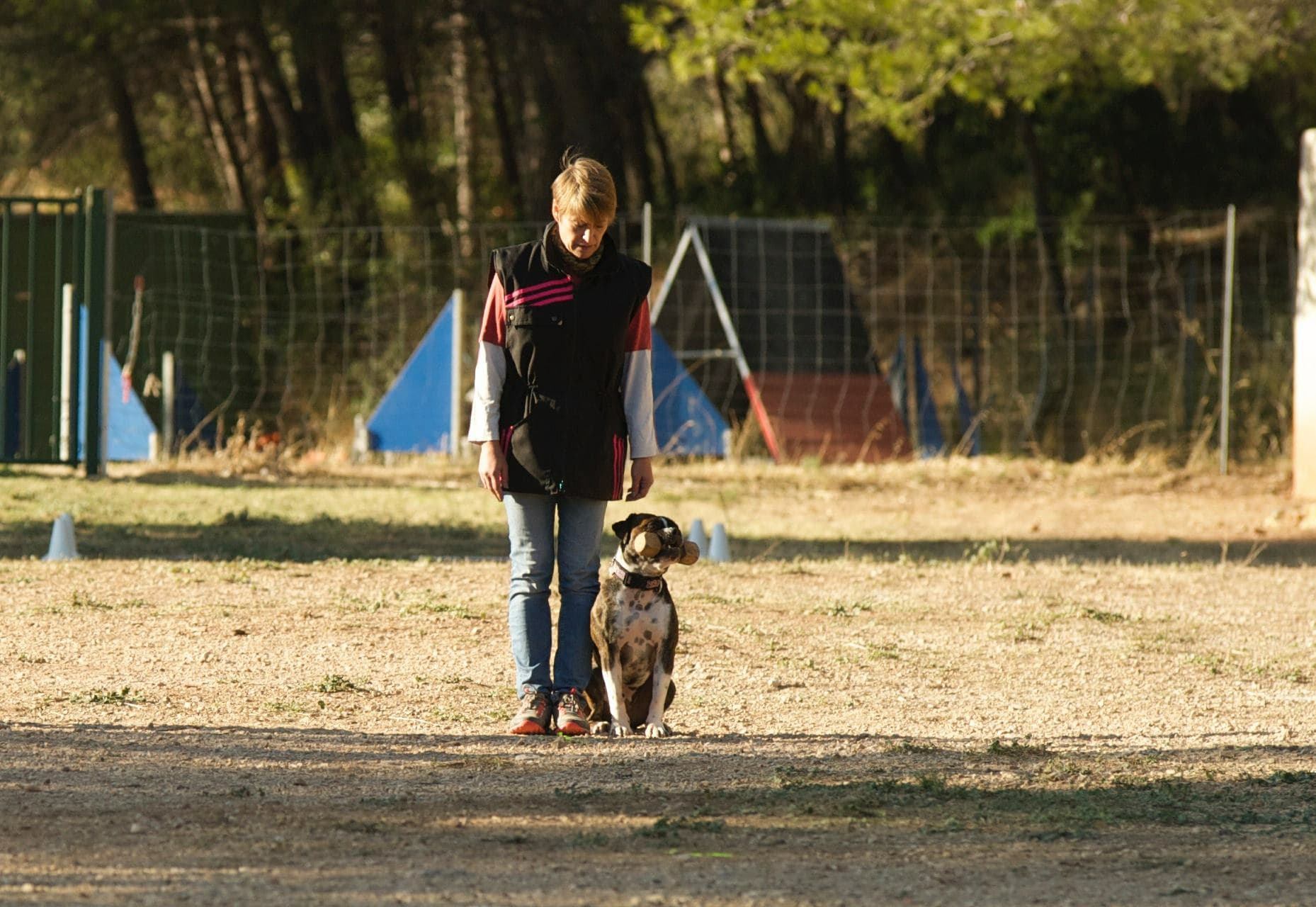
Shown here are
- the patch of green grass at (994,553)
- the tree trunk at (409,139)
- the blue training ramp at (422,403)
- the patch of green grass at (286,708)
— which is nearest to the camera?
the patch of green grass at (286,708)

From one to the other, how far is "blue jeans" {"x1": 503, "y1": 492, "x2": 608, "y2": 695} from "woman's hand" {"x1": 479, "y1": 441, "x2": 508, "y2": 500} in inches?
3.6

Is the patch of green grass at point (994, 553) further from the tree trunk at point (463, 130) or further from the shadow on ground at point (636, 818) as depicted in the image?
the tree trunk at point (463, 130)

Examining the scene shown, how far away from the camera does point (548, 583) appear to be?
569 centimetres

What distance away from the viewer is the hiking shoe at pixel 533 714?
563 centimetres

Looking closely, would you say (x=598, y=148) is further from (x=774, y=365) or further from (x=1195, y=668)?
(x=1195, y=668)

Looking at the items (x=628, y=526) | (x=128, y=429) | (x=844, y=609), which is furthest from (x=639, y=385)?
(x=128, y=429)

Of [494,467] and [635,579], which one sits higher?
[494,467]

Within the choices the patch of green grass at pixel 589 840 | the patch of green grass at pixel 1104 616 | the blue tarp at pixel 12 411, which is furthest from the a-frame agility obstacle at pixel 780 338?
the patch of green grass at pixel 589 840

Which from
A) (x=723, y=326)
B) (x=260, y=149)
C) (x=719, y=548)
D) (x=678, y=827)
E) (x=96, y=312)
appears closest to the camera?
(x=678, y=827)

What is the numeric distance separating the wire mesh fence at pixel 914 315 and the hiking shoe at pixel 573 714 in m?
11.2

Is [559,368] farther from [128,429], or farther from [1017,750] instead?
[128,429]

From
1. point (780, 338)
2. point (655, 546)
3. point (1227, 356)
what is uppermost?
point (780, 338)

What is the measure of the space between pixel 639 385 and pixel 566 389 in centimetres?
27

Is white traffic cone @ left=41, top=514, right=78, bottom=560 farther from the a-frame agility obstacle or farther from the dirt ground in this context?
the a-frame agility obstacle
